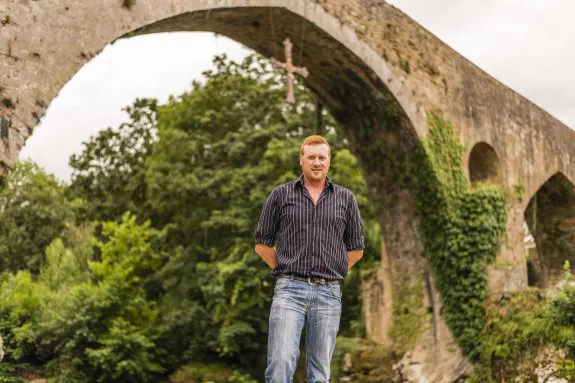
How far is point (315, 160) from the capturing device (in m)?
3.42

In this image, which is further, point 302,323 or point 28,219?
point 28,219

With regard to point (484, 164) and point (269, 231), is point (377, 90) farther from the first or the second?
point (269, 231)

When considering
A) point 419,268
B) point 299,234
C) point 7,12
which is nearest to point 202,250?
point 419,268

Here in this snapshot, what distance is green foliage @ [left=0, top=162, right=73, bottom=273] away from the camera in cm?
2661

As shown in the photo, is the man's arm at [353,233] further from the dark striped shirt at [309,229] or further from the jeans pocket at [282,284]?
the jeans pocket at [282,284]

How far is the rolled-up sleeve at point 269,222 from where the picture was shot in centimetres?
346

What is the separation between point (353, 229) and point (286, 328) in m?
0.62

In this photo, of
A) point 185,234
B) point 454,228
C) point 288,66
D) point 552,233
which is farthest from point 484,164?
point 185,234

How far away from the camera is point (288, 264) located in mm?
3338

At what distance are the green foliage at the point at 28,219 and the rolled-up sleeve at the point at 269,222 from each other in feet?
79.3

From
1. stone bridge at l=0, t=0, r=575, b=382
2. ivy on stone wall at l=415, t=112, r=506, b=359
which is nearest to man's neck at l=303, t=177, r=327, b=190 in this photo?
stone bridge at l=0, t=0, r=575, b=382

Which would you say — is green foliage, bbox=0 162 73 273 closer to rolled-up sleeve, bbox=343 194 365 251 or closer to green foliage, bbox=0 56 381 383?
green foliage, bbox=0 56 381 383

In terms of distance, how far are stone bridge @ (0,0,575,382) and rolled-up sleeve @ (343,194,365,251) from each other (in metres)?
3.32

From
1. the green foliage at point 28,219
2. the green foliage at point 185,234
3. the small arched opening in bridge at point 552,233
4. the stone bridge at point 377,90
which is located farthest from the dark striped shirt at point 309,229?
the green foliage at point 28,219
